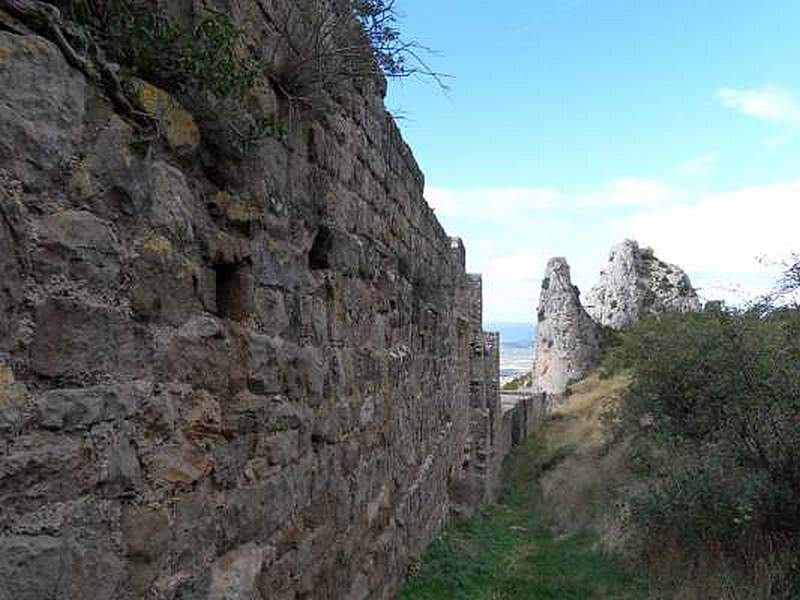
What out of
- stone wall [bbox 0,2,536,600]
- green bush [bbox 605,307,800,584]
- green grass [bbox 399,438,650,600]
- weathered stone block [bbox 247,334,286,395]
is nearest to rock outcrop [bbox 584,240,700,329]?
green grass [bbox 399,438,650,600]

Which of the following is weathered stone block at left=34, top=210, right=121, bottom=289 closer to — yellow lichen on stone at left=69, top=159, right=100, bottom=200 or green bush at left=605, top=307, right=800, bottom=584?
yellow lichen on stone at left=69, top=159, right=100, bottom=200

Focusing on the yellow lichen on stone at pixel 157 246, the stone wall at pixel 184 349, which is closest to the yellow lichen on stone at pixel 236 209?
the stone wall at pixel 184 349

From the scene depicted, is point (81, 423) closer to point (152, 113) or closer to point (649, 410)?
point (152, 113)

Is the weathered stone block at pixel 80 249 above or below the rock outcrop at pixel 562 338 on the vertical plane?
below

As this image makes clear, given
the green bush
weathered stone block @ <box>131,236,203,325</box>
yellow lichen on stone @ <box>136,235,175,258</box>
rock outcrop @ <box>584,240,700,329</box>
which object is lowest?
the green bush

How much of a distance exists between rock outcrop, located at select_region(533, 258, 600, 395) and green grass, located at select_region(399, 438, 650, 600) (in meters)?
15.9

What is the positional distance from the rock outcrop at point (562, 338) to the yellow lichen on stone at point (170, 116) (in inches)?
917

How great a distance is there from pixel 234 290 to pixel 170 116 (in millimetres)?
622

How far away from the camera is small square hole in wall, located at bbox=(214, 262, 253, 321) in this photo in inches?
98.2

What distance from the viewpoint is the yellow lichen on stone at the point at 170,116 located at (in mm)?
2029

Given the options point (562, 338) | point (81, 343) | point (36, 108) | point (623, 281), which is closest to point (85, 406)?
point (81, 343)

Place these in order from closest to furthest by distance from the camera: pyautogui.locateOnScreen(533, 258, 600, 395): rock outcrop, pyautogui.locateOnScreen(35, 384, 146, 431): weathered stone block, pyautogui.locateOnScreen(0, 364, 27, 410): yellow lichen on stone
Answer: pyautogui.locateOnScreen(0, 364, 27, 410): yellow lichen on stone → pyautogui.locateOnScreen(35, 384, 146, 431): weathered stone block → pyautogui.locateOnScreen(533, 258, 600, 395): rock outcrop

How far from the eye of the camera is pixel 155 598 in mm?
1986

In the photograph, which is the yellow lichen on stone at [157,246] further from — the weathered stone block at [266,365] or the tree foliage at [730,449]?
the tree foliage at [730,449]
